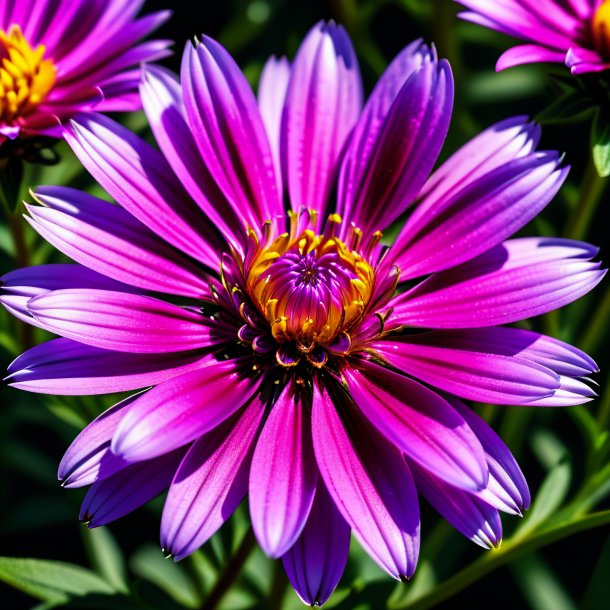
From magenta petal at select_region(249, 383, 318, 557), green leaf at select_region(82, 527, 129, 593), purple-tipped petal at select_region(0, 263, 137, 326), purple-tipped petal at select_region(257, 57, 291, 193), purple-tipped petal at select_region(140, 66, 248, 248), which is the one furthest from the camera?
green leaf at select_region(82, 527, 129, 593)

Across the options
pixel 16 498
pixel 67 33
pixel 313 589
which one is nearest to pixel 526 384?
pixel 313 589

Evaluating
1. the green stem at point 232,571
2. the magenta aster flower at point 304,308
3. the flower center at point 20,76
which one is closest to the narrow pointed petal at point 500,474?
the magenta aster flower at point 304,308

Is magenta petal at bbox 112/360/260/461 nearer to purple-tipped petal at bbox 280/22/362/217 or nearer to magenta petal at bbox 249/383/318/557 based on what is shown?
magenta petal at bbox 249/383/318/557

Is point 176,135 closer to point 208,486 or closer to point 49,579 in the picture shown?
point 208,486

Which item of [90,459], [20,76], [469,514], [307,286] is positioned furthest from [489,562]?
[20,76]

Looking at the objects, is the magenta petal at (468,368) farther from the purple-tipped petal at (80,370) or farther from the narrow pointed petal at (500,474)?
the purple-tipped petal at (80,370)

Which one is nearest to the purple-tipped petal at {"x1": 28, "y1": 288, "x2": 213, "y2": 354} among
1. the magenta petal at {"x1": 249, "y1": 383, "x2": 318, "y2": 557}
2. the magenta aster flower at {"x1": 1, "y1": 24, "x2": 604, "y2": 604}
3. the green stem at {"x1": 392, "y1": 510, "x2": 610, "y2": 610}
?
the magenta aster flower at {"x1": 1, "y1": 24, "x2": 604, "y2": 604}
